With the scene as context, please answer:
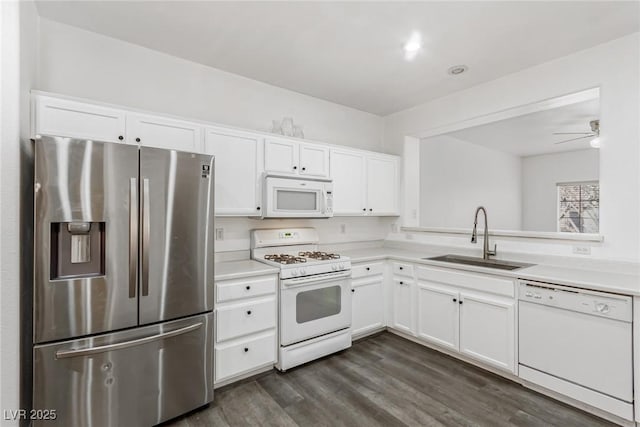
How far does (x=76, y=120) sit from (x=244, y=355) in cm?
205

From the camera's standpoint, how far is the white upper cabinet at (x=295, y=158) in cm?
290

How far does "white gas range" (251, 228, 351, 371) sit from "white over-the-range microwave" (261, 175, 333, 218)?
37 centimetres

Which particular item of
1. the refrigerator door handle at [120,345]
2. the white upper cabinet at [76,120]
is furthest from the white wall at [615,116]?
the white upper cabinet at [76,120]

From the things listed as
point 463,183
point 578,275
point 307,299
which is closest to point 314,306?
point 307,299

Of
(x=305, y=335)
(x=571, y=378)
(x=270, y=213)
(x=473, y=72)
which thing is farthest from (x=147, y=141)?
(x=571, y=378)

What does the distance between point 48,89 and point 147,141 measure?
2.50ft

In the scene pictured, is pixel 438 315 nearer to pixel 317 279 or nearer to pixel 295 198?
pixel 317 279

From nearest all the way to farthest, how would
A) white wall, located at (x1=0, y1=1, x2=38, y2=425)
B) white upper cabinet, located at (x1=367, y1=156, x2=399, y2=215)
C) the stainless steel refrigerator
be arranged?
white wall, located at (x1=0, y1=1, x2=38, y2=425) < the stainless steel refrigerator < white upper cabinet, located at (x1=367, y1=156, x2=399, y2=215)

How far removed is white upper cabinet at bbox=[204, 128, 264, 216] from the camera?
258cm

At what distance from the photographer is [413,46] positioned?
2424mm

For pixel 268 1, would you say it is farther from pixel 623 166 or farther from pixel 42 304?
pixel 623 166

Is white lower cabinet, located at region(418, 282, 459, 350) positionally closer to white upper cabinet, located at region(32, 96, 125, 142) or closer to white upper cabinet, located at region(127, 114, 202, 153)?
white upper cabinet, located at region(127, 114, 202, 153)

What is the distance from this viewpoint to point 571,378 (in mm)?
2133

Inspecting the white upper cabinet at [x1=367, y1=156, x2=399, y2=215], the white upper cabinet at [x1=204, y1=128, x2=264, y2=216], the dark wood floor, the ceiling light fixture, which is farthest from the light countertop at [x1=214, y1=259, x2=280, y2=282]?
the ceiling light fixture
